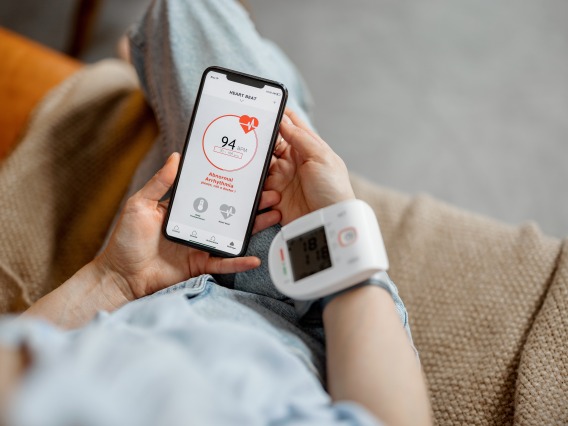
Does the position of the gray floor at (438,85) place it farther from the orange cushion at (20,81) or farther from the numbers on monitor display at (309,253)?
the numbers on monitor display at (309,253)

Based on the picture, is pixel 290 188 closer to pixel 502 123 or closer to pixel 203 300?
pixel 203 300

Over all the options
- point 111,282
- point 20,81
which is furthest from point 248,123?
point 20,81

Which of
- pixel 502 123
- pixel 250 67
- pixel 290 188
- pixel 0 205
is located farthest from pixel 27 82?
pixel 502 123

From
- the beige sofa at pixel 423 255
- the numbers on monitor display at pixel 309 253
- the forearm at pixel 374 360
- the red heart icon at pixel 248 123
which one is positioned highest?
the red heart icon at pixel 248 123

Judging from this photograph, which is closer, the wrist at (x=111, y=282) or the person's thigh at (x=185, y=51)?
the wrist at (x=111, y=282)

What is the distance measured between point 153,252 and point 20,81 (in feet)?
1.81

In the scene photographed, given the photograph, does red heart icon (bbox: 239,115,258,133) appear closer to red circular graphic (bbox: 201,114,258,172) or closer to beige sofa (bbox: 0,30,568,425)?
red circular graphic (bbox: 201,114,258,172)

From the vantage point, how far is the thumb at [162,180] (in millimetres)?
673

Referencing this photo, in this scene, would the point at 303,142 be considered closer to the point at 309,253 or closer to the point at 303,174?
the point at 303,174

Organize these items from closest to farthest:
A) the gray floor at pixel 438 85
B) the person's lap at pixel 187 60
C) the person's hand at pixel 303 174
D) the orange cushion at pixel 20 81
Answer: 1. the person's hand at pixel 303 174
2. the person's lap at pixel 187 60
3. the orange cushion at pixel 20 81
4. the gray floor at pixel 438 85

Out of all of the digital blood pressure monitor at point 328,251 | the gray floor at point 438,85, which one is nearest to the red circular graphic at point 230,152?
the digital blood pressure monitor at point 328,251

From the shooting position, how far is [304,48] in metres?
1.56

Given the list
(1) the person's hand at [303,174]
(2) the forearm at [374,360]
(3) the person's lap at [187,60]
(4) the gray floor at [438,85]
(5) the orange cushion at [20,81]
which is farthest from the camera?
(4) the gray floor at [438,85]

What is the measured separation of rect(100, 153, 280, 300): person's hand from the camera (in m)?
0.67
